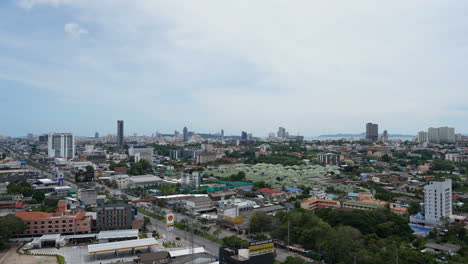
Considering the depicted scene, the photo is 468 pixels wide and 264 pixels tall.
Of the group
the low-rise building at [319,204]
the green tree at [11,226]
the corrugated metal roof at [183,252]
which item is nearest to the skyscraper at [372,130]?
the low-rise building at [319,204]

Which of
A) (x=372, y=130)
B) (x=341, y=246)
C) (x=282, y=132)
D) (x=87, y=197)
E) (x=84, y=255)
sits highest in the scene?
(x=372, y=130)

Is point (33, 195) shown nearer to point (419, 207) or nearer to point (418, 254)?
point (418, 254)

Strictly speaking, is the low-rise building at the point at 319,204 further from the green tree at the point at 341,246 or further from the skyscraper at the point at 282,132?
the skyscraper at the point at 282,132

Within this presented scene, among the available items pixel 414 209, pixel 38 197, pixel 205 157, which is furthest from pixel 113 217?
pixel 205 157

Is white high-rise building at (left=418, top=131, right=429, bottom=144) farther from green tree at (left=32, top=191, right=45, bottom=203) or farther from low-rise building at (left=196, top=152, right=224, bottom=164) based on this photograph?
green tree at (left=32, top=191, right=45, bottom=203)

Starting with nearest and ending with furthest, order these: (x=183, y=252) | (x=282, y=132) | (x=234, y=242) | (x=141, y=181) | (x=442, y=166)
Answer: (x=183, y=252), (x=234, y=242), (x=141, y=181), (x=442, y=166), (x=282, y=132)

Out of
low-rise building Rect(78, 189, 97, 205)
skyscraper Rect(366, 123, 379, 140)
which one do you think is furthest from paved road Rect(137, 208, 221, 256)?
skyscraper Rect(366, 123, 379, 140)

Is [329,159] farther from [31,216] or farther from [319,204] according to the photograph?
[31,216]
